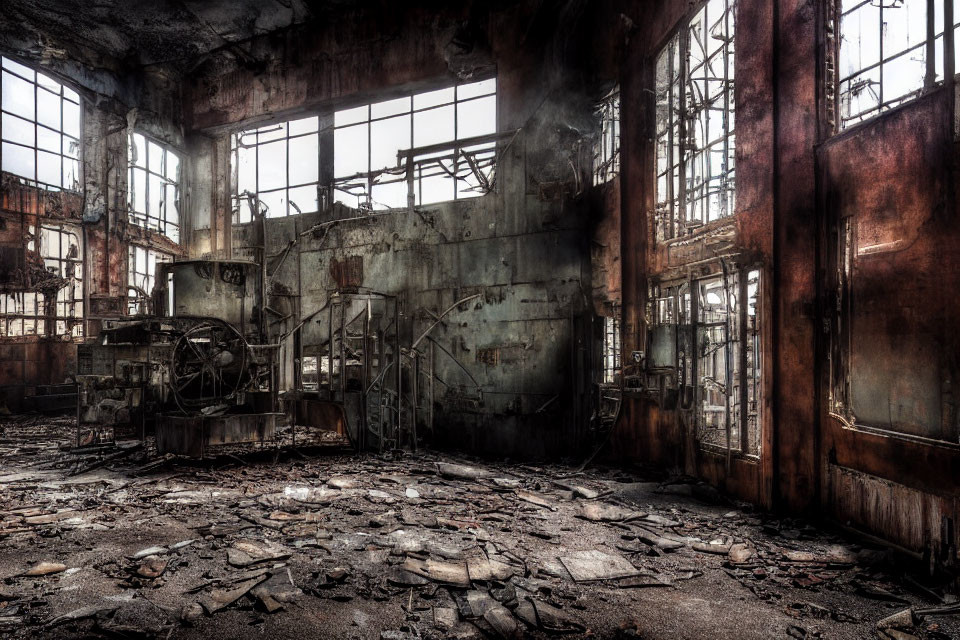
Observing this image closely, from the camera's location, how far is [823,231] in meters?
6.15

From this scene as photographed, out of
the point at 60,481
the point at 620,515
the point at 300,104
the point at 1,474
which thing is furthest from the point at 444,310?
the point at 300,104

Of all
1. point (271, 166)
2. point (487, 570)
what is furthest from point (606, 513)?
point (271, 166)

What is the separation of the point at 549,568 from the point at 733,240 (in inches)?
190

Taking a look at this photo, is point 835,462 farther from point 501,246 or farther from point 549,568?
point 501,246

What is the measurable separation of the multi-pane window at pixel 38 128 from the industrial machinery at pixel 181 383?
7.25 meters

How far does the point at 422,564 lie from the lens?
Result: 530 centimetres

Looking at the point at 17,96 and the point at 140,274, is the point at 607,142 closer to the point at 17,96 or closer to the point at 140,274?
the point at 140,274

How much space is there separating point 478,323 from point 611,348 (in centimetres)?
287

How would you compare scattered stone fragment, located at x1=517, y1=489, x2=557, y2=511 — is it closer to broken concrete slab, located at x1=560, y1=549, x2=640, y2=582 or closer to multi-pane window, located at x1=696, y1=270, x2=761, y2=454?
broken concrete slab, located at x1=560, y1=549, x2=640, y2=582

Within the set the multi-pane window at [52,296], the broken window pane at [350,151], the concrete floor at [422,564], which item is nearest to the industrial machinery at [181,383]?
the concrete floor at [422,564]

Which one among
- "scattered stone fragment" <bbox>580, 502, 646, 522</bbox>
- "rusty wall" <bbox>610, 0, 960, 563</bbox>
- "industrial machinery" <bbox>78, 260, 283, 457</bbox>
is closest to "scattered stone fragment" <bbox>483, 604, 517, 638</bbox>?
"scattered stone fragment" <bbox>580, 502, 646, 522</bbox>

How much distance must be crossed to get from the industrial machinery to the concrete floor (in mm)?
1112

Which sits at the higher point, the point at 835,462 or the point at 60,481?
the point at 835,462

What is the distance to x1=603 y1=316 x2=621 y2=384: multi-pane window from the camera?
1106cm
